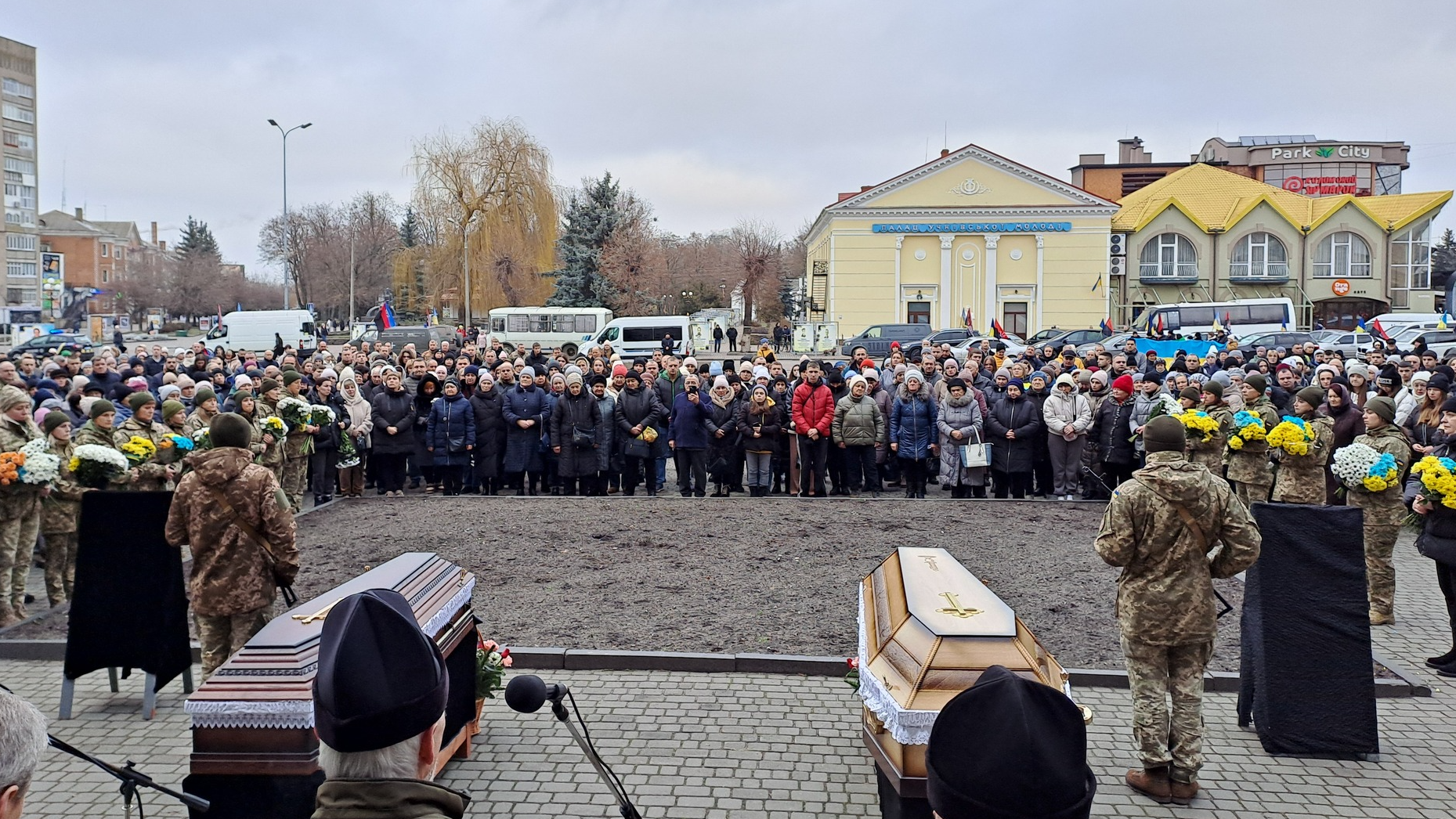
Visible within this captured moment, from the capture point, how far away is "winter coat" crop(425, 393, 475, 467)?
15039 mm

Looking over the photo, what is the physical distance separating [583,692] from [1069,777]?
5.36 meters

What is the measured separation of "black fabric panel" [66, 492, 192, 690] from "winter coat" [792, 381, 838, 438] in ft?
29.2

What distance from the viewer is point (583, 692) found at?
295 inches

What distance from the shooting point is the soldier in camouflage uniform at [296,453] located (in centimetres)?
Result: 1372

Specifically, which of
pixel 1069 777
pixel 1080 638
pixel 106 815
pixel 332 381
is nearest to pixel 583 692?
pixel 106 815

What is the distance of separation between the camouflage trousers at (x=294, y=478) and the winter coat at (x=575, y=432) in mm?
3296

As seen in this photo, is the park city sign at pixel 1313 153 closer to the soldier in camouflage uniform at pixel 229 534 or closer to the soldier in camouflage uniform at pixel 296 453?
Answer: the soldier in camouflage uniform at pixel 296 453

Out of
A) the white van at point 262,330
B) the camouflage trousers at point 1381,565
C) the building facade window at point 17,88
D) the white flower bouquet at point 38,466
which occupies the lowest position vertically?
the camouflage trousers at point 1381,565

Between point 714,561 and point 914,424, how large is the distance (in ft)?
15.9

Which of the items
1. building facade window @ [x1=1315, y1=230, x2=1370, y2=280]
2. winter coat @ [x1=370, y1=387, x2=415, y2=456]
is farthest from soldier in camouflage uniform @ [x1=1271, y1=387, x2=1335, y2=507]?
building facade window @ [x1=1315, y1=230, x2=1370, y2=280]

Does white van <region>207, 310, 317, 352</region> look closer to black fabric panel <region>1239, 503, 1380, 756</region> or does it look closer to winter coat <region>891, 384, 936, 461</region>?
winter coat <region>891, 384, 936, 461</region>

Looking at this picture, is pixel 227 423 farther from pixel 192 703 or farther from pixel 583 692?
pixel 583 692

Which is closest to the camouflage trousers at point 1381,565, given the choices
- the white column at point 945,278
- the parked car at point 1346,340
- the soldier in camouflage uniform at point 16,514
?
the soldier in camouflage uniform at point 16,514

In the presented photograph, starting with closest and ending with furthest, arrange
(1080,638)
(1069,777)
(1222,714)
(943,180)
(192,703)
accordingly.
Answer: (1069,777), (192,703), (1222,714), (1080,638), (943,180)
